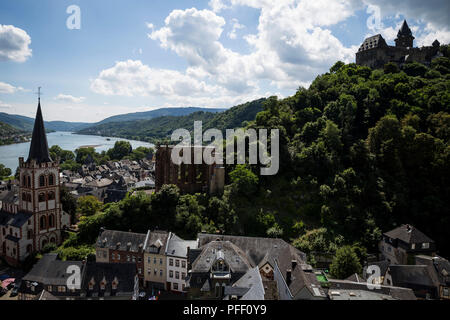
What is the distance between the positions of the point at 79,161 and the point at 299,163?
101m

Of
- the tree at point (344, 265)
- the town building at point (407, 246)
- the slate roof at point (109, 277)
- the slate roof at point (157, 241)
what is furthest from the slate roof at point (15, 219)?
the town building at point (407, 246)

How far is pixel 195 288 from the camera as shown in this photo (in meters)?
25.9

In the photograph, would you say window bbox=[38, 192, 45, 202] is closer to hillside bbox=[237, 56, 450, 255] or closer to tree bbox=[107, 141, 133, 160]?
hillside bbox=[237, 56, 450, 255]

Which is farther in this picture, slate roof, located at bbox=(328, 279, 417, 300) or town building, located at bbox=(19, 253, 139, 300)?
town building, located at bbox=(19, 253, 139, 300)

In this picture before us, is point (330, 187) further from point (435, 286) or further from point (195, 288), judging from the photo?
point (195, 288)

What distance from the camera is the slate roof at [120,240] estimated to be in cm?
3069

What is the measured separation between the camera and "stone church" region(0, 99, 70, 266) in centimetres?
3638

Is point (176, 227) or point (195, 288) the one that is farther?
Result: point (176, 227)

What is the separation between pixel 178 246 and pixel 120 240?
6.02m

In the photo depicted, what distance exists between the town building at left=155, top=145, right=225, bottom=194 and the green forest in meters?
2.90

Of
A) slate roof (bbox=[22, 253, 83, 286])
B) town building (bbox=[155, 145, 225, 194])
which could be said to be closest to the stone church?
slate roof (bbox=[22, 253, 83, 286])

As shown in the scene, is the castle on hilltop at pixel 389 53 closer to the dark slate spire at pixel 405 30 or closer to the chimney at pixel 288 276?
the dark slate spire at pixel 405 30
